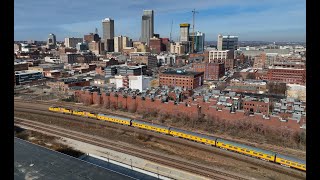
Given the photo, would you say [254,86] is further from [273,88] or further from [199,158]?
[199,158]

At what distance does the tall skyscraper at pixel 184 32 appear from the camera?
13650 centimetres

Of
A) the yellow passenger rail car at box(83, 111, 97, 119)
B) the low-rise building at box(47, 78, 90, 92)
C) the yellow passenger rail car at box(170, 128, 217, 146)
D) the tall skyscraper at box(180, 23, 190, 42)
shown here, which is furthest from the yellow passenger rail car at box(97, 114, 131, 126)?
the tall skyscraper at box(180, 23, 190, 42)

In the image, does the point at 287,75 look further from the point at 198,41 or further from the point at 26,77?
the point at 198,41

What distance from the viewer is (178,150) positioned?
1891 cm

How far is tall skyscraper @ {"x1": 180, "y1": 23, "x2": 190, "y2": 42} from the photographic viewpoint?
13650cm

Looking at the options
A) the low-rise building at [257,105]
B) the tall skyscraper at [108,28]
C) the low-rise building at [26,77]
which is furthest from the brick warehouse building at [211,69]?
the tall skyscraper at [108,28]

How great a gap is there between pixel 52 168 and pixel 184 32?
5223 inches

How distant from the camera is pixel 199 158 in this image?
17672 mm

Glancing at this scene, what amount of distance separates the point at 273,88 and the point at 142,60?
1607 inches

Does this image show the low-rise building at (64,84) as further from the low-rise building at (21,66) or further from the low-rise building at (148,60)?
the low-rise building at (148,60)

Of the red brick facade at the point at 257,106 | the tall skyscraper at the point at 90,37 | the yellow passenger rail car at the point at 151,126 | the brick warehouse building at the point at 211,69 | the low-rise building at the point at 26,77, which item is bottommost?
the yellow passenger rail car at the point at 151,126

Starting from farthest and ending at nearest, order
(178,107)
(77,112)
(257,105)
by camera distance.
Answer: (257,105), (77,112), (178,107)

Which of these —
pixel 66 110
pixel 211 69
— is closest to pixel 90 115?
pixel 66 110
